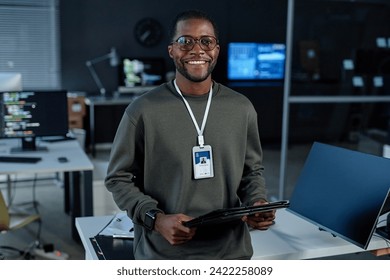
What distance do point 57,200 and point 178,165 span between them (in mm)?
3417

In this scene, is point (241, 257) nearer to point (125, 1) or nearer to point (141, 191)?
point (141, 191)

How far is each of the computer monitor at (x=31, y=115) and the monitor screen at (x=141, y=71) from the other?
3.08 metres

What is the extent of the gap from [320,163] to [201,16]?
0.74 metres

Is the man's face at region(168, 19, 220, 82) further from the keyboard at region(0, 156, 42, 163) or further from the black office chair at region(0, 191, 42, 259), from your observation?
the keyboard at region(0, 156, 42, 163)

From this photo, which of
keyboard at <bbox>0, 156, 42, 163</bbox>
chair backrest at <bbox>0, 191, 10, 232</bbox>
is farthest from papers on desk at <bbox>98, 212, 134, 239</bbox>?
keyboard at <bbox>0, 156, 42, 163</bbox>

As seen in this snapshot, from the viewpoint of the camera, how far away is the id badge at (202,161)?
120cm

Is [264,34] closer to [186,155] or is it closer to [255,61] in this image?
[255,61]

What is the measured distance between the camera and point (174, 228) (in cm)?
114

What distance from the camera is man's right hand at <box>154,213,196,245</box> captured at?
1.14 metres

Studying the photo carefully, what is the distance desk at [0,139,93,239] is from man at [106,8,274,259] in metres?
1.77

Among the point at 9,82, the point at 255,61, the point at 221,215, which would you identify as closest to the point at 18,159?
the point at 9,82

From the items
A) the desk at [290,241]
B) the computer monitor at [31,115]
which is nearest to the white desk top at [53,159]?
the computer monitor at [31,115]
